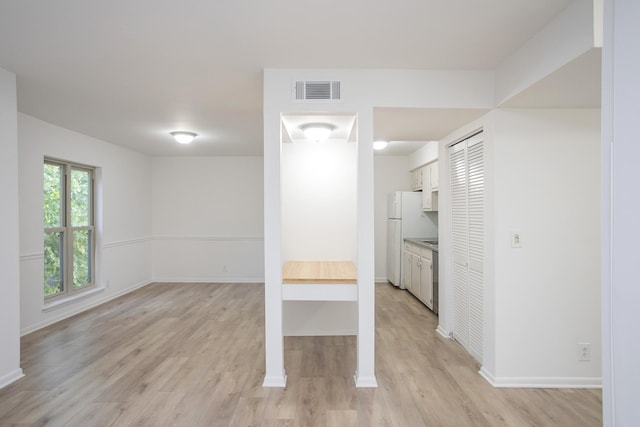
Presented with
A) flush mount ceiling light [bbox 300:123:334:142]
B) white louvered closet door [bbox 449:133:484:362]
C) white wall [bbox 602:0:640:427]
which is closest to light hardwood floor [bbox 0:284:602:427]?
white louvered closet door [bbox 449:133:484:362]

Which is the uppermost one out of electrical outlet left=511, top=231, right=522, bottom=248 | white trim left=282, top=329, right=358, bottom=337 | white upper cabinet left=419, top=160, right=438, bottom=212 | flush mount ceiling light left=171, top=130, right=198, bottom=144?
flush mount ceiling light left=171, top=130, right=198, bottom=144

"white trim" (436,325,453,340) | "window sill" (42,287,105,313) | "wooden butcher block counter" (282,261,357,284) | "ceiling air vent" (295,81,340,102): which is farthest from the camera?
"window sill" (42,287,105,313)

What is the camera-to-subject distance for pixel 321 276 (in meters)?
2.95

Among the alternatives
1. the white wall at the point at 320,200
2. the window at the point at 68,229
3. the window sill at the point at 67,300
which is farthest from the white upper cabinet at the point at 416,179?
the window sill at the point at 67,300

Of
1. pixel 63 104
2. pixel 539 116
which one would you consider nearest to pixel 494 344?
pixel 539 116

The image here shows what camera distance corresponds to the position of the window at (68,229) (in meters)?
4.50

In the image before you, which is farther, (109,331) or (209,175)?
(209,175)

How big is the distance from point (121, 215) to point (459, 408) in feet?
18.5

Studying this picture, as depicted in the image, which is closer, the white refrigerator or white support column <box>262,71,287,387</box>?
white support column <box>262,71,287,387</box>

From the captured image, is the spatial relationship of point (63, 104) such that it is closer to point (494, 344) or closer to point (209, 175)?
point (209, 175)

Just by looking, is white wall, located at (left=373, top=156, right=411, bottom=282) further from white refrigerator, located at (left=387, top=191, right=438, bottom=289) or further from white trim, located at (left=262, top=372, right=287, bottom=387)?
white trim, located at (left=262, top=372, right=287, bottom=387)

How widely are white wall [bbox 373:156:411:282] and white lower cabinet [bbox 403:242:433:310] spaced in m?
0.93

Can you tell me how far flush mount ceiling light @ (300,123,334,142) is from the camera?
325 cm

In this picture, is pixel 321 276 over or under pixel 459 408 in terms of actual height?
over
